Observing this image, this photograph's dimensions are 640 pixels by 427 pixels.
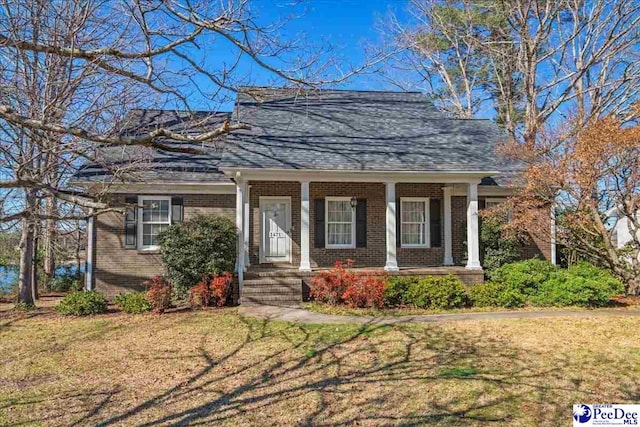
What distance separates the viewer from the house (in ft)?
41.5

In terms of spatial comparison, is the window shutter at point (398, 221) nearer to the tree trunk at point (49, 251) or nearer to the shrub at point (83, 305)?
the shrub at point (83, 305)

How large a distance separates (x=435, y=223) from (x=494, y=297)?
13.7 feet

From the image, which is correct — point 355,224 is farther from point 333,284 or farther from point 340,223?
point 333,284

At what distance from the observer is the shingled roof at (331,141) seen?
12.5 m

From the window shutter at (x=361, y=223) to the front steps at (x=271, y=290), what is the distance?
11.1 ft

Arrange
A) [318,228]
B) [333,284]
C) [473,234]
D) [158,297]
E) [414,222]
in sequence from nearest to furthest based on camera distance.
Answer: [158,297] → [333,284] → [473,234] → [318,228] → [414,222]

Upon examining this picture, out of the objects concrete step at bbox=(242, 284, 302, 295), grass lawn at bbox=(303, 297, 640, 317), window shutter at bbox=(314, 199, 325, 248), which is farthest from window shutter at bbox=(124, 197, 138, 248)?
grass lawn at bbox=(303, 297, 640, 317)

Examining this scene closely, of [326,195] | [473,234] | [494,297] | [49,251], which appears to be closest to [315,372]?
[494,297]

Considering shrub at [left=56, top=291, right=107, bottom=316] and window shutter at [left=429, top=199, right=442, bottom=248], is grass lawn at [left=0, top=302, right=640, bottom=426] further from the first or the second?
window shutter at [left=429, top=199, right=442, bottom=248]

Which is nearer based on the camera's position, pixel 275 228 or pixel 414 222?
pixel 275 228

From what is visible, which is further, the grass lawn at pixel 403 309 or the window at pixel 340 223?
the window at pixel 340 223

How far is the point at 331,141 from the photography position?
14.0m

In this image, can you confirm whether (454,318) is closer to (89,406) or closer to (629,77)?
(89,406)

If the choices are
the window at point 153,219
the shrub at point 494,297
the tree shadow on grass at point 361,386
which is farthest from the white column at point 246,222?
the shrub at point 494,297
